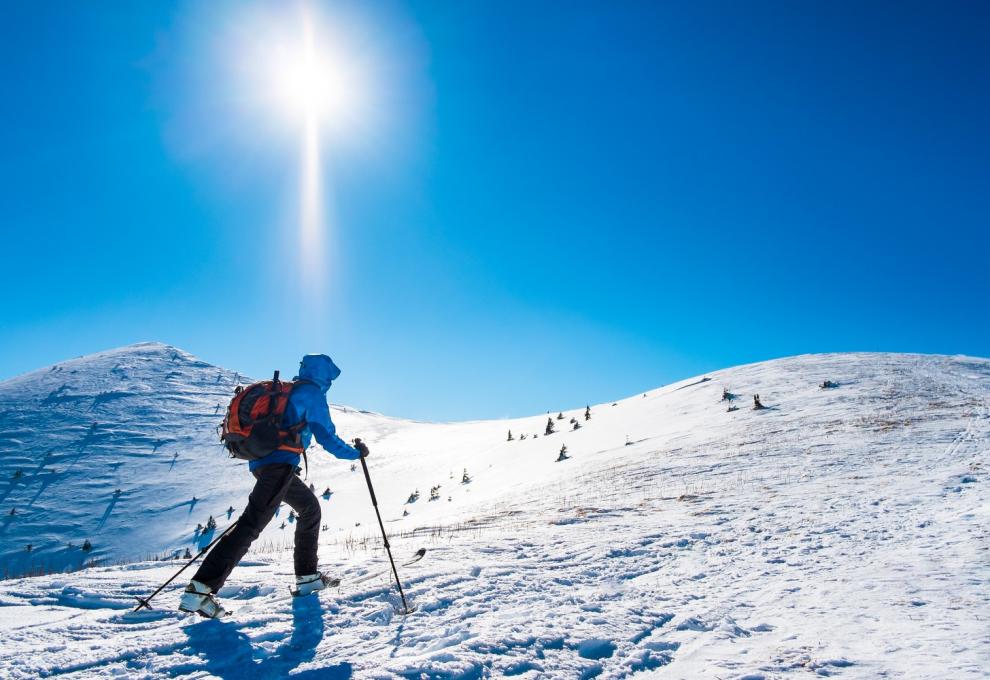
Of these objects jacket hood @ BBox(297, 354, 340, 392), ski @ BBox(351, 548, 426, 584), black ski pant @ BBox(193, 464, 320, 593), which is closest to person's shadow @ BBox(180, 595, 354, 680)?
black ski pant @ BBox(193, 464, 320, 593)

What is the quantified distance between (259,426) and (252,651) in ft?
6.43

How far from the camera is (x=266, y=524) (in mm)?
4641

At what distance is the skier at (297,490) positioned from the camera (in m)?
4.57

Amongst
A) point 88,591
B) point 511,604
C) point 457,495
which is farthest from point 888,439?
point 88,591

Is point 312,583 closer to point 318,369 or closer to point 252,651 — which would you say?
point 252,651

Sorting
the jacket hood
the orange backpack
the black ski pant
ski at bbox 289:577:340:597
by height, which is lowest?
ski at bbox 289:577:340:597

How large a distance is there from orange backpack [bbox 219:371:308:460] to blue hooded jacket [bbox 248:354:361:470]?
56 millimetres

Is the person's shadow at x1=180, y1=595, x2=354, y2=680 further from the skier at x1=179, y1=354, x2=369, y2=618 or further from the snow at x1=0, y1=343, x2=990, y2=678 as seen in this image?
the skier at x1=179, y1=354, x2=369, y2=618

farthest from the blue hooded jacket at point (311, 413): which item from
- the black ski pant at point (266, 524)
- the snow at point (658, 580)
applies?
the snow at point (658, 580)

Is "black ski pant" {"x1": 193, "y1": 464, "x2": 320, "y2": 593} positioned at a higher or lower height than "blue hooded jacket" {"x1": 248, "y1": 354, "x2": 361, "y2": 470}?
lower

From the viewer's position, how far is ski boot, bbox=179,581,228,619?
13.6 ft

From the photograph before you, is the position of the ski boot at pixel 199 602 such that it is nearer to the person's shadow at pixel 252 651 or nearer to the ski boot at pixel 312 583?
the person's shadow at pixel 252 651

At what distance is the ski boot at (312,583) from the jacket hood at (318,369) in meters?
1.85

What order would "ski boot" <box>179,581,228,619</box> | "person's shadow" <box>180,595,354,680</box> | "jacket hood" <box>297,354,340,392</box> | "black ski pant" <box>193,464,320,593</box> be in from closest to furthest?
"person's shadow" <box>180,595,354,680</box>, "ski boot" <box>179,581,228,619</box>, "black ski pant" <box>193,464,320,593</box>, "jacket hood" <box>297,354,340,392</box>
